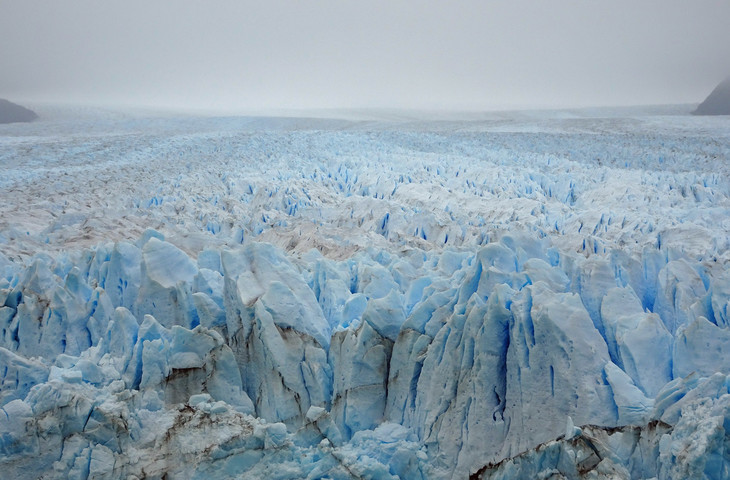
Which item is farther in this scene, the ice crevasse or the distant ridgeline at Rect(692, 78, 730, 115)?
the distant ridgeline at Rect(692, 78, 730, 115)

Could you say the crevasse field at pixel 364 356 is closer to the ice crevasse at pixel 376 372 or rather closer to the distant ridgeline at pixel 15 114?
the ice crevasse at pixel 376 372

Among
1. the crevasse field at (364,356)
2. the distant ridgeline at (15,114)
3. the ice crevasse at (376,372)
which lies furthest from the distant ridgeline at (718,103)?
the distant ridgeline at (15,114)

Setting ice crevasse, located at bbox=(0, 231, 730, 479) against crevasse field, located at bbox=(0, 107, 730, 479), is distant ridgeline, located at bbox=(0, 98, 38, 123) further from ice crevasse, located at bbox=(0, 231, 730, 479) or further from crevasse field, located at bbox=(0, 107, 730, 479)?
ice crevasse, located at bbox=(0, 231, 730, 479)

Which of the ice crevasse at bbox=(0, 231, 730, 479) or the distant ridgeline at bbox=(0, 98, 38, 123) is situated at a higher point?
the distant ridgeline at bbox=(0, 98, 38, 123)

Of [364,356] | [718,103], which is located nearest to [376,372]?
[364,356]

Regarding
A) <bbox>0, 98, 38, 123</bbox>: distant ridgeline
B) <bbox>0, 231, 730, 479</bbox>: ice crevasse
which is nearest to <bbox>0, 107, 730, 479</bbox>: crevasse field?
<bbox>0, 231, 730, 479</bbox>: ice crevasse

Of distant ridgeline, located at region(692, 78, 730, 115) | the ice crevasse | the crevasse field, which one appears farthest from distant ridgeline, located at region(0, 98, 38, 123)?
distant ridgeline, located at region(692, 78, 730, 115)

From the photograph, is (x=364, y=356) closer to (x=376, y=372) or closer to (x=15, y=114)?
(x=376, y=372)
